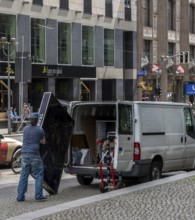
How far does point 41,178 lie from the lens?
11.6 metres

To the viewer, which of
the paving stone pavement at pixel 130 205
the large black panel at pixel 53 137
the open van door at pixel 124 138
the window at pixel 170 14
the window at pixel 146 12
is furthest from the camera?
the window at pixel 170 14

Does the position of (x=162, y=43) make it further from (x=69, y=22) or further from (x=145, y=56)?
(x=69, y=22)

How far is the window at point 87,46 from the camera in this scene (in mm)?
51656

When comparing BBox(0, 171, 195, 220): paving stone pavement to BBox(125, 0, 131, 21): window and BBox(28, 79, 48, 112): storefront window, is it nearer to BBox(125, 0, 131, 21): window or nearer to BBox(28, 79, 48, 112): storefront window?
BBox(28, 79, 48, 112): storefront window

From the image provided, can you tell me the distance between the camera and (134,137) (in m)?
13.3

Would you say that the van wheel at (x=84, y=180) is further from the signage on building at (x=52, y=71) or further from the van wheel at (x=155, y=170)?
the signage on building at (x=52, y=71)

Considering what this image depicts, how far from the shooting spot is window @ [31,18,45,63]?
46.6 meters

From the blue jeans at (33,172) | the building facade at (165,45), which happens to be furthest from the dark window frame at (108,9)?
the blue jeans at (33,172)

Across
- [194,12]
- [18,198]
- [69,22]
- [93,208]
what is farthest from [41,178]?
[194,12]

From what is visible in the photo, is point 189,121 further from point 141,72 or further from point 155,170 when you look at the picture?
point 141,72

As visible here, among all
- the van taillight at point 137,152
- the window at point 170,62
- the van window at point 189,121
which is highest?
the window at point 170,62

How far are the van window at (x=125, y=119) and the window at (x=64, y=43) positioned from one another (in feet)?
119

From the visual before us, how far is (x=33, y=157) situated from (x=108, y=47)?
43.5 m

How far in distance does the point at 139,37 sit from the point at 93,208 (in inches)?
1967
